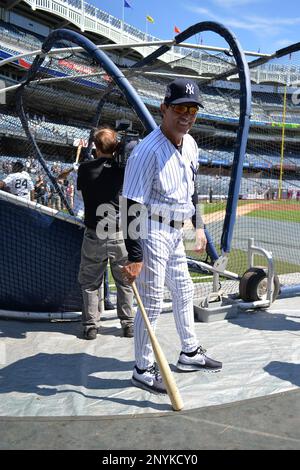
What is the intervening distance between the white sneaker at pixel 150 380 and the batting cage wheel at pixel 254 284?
1952 millimetres

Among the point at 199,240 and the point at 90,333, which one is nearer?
the point at 199,240

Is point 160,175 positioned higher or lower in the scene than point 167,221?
higher

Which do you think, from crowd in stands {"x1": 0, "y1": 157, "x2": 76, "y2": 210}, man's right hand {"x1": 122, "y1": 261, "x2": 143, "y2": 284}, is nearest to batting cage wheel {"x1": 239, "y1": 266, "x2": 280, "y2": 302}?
man's right hand {"x1": 122, "y1": 261, "x2": 143, "y2": 284}

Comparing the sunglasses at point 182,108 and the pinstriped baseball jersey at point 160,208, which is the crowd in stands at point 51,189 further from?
the sunglasses at point 182,108

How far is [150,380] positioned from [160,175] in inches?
52.7

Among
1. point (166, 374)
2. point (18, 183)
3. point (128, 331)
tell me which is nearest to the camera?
point (166, 374)

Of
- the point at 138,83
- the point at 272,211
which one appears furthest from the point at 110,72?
the point at 272,211

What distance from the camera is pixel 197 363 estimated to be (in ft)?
10.8

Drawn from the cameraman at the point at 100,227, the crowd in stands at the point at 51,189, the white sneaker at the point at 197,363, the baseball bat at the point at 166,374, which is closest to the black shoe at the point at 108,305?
the cameraman at the point at 100,227

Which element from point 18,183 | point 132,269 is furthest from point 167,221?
point 18,183

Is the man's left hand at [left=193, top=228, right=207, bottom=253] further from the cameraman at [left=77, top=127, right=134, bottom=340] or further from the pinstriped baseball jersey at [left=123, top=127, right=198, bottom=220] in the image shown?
the cameraman at [left=77, top=127, right=134, bottom=340]

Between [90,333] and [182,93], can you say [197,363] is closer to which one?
[90,333]

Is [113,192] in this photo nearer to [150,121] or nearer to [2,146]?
[150,121]
